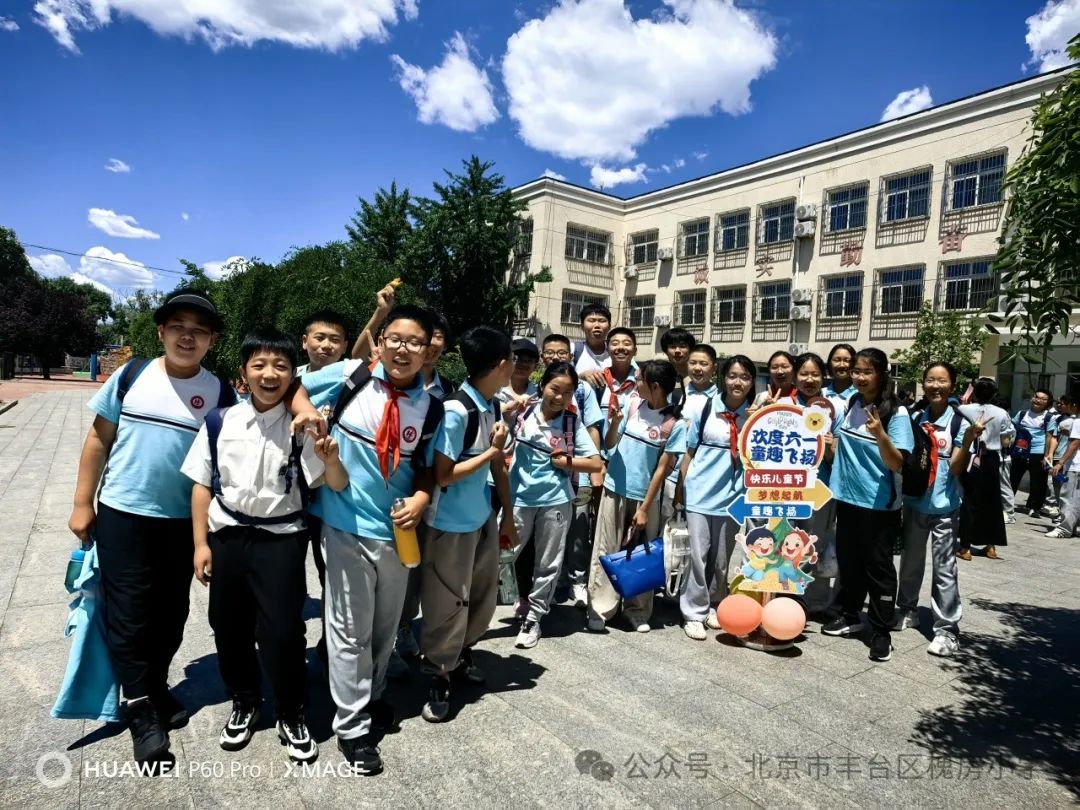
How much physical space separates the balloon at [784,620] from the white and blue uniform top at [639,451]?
1.06m

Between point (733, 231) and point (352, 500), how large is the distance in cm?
2424

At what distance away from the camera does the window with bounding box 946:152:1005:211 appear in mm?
17766

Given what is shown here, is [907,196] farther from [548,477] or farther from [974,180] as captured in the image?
[548,477]

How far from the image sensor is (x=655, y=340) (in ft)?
90.7

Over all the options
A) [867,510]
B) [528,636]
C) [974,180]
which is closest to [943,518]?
[867,510]

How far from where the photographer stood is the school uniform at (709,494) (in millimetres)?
4379

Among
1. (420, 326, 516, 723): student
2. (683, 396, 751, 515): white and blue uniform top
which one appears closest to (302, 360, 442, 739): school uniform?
(420, 326, 516, 723): student

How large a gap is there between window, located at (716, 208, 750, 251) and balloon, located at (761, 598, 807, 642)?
21917mm

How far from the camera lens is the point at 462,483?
10.4ft

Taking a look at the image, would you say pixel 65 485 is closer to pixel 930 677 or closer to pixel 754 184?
pixel 930 677

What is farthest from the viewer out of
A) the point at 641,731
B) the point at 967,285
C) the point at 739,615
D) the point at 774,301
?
the point at 774,301

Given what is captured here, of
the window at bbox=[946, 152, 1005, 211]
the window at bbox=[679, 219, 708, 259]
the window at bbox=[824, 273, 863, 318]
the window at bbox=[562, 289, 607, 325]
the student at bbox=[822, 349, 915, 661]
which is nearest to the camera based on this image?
the student at bbox=[822, 349, 915, 661]

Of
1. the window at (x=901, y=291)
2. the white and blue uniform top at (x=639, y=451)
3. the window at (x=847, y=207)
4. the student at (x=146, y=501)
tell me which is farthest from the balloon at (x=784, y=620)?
the window at (x=847, y=207)

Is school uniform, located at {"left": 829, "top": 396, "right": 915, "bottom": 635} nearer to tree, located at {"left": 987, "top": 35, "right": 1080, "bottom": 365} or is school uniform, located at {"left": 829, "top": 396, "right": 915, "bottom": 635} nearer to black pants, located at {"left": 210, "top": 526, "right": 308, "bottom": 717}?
tree, located at {"left": 987, "top": 35, "right": 1080, "bottom": 365}
